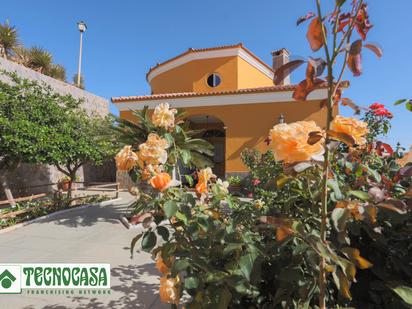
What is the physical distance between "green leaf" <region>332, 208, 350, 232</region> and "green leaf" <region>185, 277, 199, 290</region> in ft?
2.08

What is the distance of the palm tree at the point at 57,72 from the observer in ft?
56.0

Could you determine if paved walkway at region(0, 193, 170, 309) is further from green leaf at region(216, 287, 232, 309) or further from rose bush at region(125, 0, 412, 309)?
green leaf at region(216, 287, 232, 309)

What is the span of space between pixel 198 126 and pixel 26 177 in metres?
9.15

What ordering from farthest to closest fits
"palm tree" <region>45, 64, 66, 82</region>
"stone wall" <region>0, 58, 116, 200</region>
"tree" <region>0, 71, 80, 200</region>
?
"palm tree" <region>45, 64, 66, 82</region>, "stone wall" <region>0, 58, 116, 200</region>, "tree" <region>0, 71, 80, 200</region>

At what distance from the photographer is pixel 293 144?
97 cm

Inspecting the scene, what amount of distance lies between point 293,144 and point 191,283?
726mm

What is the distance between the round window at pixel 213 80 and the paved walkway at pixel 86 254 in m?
8.78

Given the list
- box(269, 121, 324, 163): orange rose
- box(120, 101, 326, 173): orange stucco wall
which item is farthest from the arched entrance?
box(269, 121, 324, 163): orange rose

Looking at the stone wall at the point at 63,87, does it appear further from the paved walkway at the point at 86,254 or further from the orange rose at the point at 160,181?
the orange rose at the point at 160,181

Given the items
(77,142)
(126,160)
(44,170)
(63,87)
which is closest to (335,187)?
(126,160)

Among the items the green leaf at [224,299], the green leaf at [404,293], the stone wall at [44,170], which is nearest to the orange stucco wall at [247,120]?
the stone wall at [44,170]

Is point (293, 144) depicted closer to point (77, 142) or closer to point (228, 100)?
point (77, 142)

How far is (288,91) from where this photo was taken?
1155 centimetres

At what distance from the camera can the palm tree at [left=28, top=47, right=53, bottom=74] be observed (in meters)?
16.2
